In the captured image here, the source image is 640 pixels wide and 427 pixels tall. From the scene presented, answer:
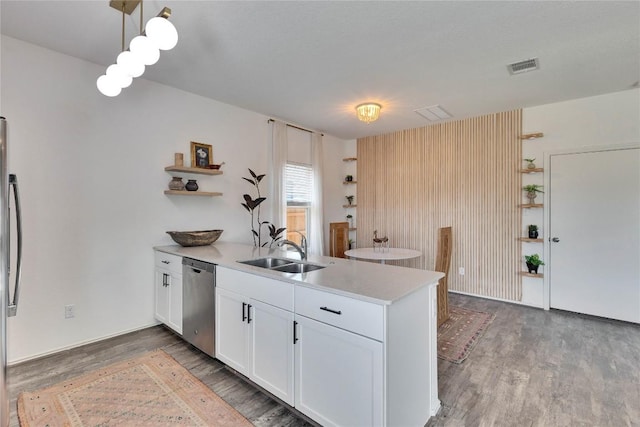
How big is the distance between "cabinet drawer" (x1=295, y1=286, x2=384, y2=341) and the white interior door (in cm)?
363

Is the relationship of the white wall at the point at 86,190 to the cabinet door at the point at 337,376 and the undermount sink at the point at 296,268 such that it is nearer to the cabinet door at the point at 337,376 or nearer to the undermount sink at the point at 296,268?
the undermount sink at the point at 296,268

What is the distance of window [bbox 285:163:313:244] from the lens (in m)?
4.66

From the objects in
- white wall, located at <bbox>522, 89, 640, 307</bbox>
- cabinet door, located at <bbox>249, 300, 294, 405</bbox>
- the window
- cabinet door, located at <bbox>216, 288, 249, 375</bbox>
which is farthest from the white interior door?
cabinet door, located at <bbox>216, 288, 249, 375</bbox>

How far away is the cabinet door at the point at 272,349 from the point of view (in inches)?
69.1

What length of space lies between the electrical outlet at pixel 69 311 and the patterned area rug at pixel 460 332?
129 inches

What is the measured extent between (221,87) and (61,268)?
2350mm

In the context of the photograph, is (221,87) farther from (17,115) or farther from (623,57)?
(623,57)

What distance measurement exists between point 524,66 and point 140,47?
319 centimetres

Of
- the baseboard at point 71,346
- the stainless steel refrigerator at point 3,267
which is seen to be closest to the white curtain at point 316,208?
the baseboard at point 71,346

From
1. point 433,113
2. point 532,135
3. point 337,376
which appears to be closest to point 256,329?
point 337,376

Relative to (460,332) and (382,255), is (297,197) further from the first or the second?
(460,332)

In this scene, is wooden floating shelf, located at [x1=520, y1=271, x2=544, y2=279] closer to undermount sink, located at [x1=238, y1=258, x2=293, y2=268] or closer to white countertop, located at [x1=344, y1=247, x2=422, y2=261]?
white countertop, located at [x1=344, y1=247, x2=422, y2=261]

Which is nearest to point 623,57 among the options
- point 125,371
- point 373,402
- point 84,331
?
point 373,402

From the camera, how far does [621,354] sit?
8.47 ft
